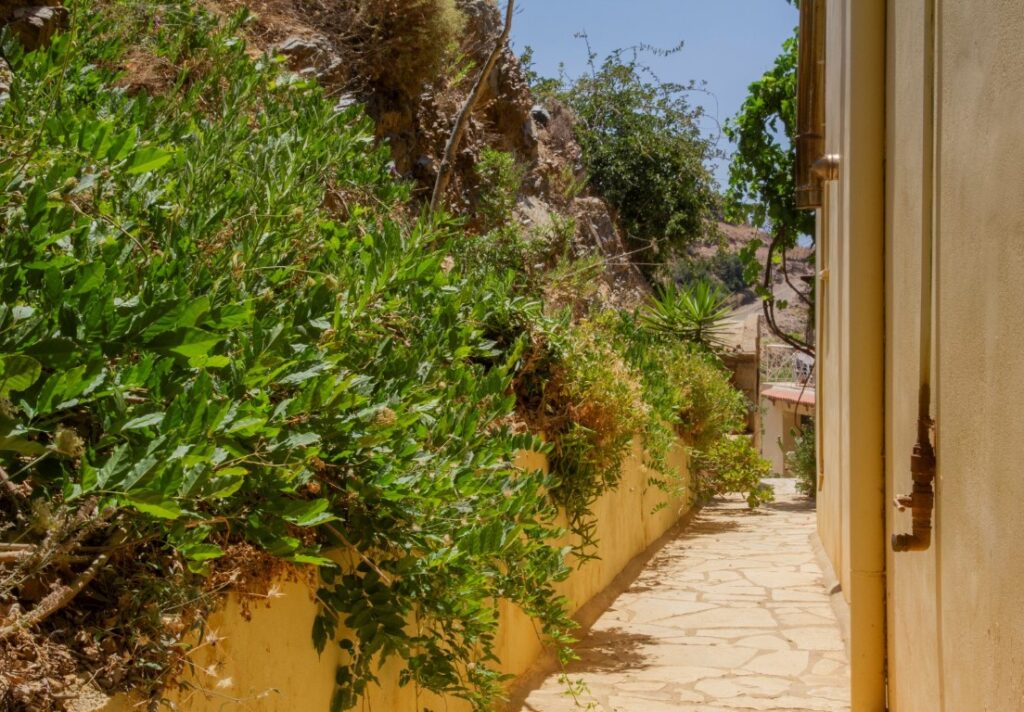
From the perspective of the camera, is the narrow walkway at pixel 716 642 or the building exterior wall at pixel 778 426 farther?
the building exterior wall at pixel 778 426

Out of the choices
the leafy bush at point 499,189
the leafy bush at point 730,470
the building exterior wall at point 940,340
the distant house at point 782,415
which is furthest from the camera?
the distant house at point 782,415

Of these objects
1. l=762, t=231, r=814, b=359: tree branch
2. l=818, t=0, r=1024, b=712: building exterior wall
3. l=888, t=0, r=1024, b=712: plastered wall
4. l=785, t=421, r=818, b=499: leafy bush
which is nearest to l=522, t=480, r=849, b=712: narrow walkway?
l=818, t=0, r=1024, b=712: building exterior wall

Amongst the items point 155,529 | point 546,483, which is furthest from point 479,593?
point 155,529

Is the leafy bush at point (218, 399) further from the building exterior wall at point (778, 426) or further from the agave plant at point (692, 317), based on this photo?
the building exterior wall at point (778, 426)

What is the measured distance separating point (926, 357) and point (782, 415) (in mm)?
27279

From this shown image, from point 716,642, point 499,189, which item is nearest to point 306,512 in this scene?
point 716,642

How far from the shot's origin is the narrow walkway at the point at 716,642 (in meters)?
5.32

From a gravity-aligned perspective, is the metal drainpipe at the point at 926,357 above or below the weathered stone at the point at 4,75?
below

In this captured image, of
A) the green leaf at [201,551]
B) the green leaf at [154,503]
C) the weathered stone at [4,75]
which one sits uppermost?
the weathered stone at [4,75]

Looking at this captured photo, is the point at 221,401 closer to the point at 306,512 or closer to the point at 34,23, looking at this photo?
the point at 306,512

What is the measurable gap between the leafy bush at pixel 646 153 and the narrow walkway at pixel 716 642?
9.88 meters

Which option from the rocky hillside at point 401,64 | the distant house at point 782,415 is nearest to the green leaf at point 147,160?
the rocky hillside at point 401,64

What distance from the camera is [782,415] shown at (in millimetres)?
29812

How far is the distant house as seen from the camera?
25.9 metres
